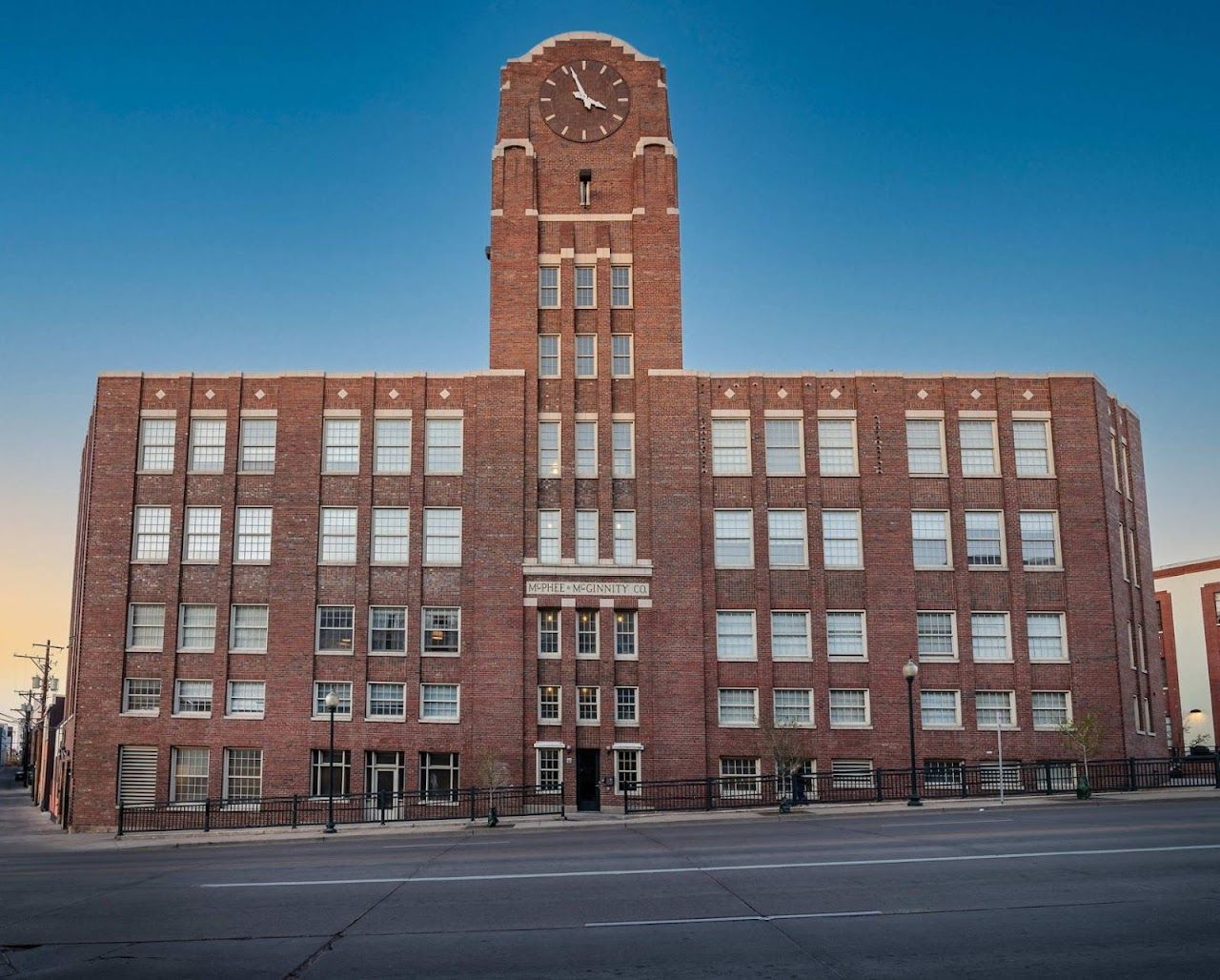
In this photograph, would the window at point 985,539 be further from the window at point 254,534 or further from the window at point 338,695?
the window at point 254,534

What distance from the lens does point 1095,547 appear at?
4903cm

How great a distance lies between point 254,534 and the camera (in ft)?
160

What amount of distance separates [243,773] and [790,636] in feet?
72.7

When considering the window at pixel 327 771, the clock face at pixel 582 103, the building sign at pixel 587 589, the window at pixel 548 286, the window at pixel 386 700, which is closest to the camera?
the window at pixel 327 771

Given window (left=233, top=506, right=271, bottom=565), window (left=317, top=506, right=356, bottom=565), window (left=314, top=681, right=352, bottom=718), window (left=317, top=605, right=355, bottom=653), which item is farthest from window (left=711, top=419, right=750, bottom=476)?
window (left=233, top=506, right=271, bottom=565)

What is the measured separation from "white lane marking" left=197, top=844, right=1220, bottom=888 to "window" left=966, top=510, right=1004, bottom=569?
29.8 metres

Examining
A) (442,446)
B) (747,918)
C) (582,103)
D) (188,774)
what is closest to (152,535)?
(188,774)

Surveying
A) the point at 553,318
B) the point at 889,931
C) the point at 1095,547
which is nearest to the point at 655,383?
the point at 553,318

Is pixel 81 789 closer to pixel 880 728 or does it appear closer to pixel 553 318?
pixel 553 318

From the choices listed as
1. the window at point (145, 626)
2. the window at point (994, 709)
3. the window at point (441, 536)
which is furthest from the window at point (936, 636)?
the window at point (145, 626)

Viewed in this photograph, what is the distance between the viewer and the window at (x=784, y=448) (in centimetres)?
4928

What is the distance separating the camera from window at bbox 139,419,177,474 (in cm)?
4934

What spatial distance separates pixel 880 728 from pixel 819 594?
5.69m

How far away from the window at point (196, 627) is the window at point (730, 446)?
21101mm
